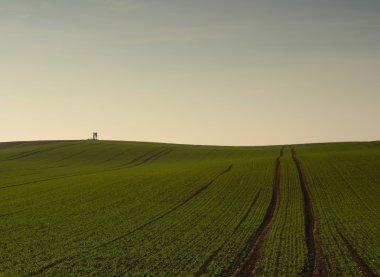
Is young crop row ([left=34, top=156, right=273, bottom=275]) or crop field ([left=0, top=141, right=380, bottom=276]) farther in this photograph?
crop field ([left=0, top=141, right=380, bottom=276])

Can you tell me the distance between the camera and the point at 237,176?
2039 inches

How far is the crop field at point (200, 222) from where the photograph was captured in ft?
62.1

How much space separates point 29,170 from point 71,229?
47144mm

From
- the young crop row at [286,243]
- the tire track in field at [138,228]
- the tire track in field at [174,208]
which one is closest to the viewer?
the young crop row at [286,243]

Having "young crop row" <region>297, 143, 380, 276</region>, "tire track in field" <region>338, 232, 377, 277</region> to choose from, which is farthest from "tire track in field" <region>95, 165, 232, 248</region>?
"tire track in field" <region>338, 232, 377, 277</region>

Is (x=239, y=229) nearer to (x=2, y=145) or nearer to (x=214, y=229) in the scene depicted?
(x=214, y=229)

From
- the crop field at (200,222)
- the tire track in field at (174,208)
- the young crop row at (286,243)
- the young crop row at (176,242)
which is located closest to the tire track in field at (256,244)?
the crop field at (200,222)

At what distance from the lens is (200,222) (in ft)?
93.6


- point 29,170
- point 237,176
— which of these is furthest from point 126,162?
point 237,176

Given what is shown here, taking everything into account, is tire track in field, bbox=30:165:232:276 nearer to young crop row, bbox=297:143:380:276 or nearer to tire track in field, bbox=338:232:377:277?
young crop row, bbox=297:143:380:276

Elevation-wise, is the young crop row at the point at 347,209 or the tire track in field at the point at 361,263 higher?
the young crop row at the point at 347,209

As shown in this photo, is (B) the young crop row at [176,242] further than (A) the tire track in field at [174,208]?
No

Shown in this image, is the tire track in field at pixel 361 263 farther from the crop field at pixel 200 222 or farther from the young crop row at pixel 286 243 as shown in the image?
the young crop row at pixel 286 243

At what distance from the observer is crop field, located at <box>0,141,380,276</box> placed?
18.9m
